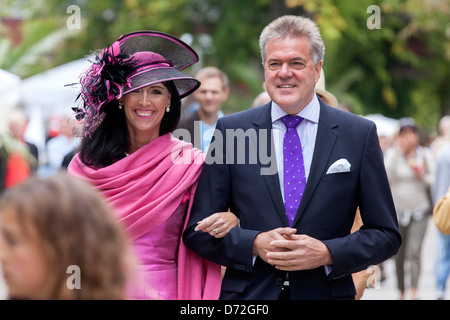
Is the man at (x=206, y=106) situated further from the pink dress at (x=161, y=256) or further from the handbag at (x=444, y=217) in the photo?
the pink dress at (x=161, y=256)

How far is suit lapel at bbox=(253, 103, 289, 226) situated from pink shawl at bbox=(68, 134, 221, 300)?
47cm

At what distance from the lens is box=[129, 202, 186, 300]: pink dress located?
161 inches

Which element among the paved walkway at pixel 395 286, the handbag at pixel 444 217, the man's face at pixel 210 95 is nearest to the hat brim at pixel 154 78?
the handbag at pixel 444 217

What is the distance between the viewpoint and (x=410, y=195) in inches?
397

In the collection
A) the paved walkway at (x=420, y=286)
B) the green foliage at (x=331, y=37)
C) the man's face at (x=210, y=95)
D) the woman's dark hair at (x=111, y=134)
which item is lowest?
the paved walkway at (x=420, y=286)

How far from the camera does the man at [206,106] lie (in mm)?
6525

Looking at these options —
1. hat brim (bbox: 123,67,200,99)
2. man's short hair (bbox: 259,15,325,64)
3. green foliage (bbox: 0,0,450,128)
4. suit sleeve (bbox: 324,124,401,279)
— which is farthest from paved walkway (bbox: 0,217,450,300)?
green foliage (bbox: 0,0,450,128)

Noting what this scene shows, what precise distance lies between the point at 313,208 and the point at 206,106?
3.24m

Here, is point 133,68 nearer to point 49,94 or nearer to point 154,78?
point 154,78

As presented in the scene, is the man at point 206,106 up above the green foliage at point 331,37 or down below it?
below

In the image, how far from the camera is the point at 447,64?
74.1 feet
